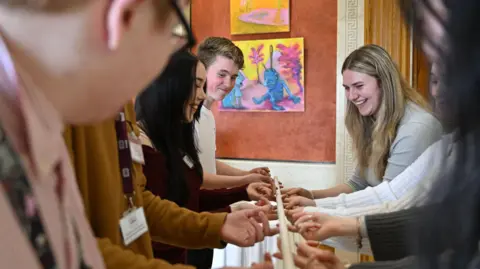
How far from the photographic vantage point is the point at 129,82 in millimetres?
381

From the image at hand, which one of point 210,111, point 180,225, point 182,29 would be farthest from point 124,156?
point 210,111

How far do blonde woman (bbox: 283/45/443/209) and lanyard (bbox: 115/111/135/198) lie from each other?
1054 mm

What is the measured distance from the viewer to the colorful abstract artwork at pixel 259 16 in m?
2.98

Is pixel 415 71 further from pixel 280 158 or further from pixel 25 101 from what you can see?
pixel 25 101

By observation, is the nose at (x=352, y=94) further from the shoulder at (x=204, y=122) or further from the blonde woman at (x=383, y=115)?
the shoulder at (x=204, y=122)

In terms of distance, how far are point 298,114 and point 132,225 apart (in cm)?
230

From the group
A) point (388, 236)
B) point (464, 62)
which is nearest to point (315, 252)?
point (388, 236)

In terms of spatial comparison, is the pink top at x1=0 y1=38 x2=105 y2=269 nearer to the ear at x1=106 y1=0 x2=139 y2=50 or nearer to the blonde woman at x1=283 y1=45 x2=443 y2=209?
the ear at x1=106 y1=0 x2=139 y2=50

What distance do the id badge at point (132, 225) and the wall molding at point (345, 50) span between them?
6.93 ft

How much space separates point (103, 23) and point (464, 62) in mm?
322

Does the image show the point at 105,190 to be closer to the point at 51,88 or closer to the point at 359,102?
the point at 51,88

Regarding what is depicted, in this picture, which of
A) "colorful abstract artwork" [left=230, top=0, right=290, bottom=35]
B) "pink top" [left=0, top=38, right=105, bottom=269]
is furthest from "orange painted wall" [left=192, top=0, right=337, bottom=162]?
"pink top" [left=0, top=38, right=105, bottom=269]

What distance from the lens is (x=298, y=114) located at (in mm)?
3025

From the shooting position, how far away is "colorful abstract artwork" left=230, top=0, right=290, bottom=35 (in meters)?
2.98
